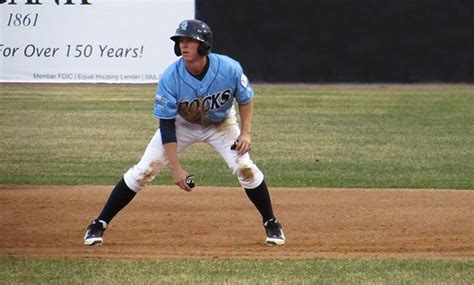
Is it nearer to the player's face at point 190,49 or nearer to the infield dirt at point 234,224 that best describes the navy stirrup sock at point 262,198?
the infield dirt at point 234,224

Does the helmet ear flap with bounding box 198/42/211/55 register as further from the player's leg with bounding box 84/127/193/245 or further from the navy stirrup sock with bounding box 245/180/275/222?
the navy stirrup sock with bounding box 245/180/275/222

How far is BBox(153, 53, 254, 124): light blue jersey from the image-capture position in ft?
24.7

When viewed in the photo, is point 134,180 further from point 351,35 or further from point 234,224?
point 351,35

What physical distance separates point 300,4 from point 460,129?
227 inches

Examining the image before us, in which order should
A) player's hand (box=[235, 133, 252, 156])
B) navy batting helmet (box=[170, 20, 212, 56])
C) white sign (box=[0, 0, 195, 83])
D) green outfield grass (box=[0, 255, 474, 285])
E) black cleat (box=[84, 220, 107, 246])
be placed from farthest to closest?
white sign (box=[0, 0, 195, 83]), black cleat (box=[84, 220, 107, 246]), player's hand (box=[235, 133, 252, 156]), navy batting helmet (box=[170, 20, 212, 56]), green outfield grass (box=[0, 255, 474, 285])

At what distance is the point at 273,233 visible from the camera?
807 cm

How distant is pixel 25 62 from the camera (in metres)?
21.6

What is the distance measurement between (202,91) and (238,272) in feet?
4.40

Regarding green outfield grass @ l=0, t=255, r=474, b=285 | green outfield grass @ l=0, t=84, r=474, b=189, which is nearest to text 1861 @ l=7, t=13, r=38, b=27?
green outfield grass @ l=0, t=84, r=474, b=189

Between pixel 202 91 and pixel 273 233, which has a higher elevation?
pixel 202 91

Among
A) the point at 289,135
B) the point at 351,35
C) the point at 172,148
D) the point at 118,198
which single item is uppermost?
the point at 351,35

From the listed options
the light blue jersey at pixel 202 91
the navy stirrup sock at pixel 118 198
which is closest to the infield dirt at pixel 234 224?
the navy stirrup sock at pixel 118 198

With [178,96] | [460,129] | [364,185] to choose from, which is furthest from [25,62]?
[178,96]

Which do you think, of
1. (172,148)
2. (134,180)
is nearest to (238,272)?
(172,148)
